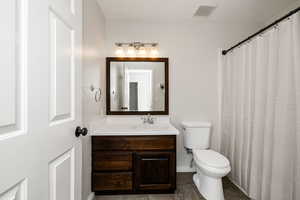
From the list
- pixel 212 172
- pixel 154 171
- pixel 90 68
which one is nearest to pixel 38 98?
pixel 90 68

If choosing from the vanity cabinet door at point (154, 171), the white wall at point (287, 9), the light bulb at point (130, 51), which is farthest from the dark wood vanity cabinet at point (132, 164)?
the white wall at point (287, 9)

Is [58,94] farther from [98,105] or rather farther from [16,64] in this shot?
[98,105]

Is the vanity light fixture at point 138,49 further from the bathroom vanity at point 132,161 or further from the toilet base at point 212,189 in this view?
the toilet base at point 212,189

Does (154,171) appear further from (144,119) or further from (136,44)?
(136,44)

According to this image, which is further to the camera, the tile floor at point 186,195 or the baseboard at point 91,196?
the tile floor at point 186,195

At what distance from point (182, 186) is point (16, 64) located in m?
2.34

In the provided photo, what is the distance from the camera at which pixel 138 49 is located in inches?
109

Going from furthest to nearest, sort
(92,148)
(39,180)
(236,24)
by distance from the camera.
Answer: (236,24) < (92,148) < (39,180)

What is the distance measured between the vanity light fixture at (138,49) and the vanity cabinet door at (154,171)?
1.44 metres

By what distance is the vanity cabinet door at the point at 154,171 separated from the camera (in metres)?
2.15

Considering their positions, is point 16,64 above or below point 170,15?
below

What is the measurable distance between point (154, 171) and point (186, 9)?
2.04m

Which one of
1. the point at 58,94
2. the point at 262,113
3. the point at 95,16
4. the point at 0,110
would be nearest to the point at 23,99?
the point at 0,110

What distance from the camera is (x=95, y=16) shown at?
7.11 ft
